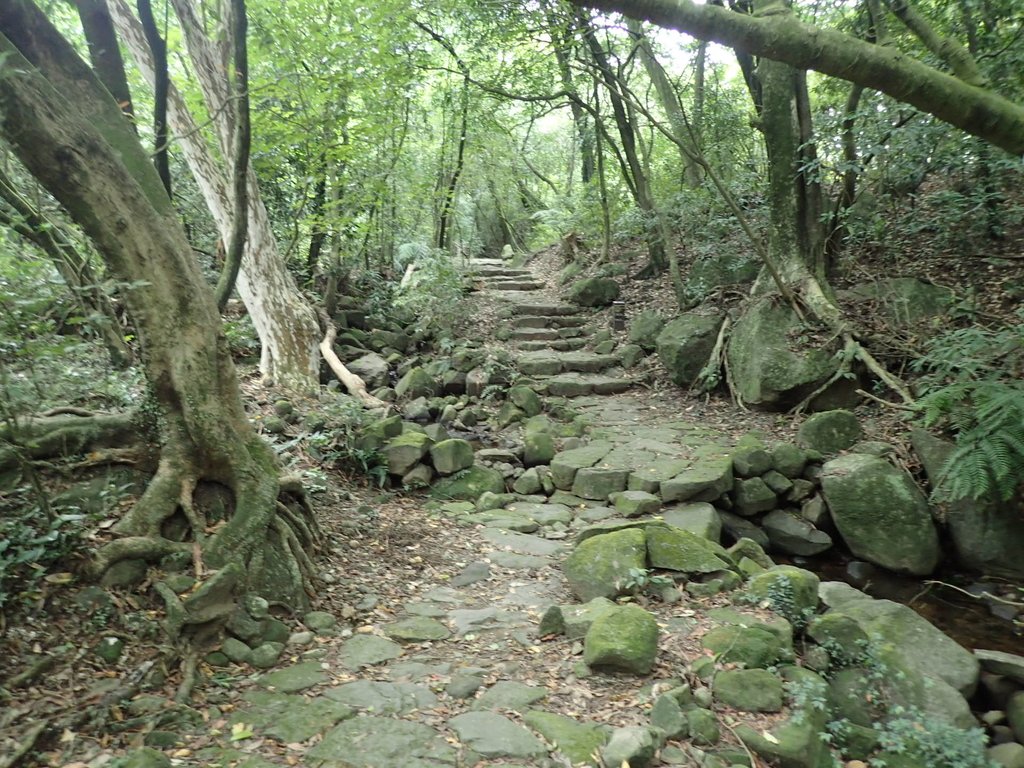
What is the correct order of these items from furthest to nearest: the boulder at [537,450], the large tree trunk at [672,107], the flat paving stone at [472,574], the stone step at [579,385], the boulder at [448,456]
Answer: the large tree trunk at [672,107] → the stone step at [579,385] → the boulder at [537,450] → the boulder at [448,456] → the flat paving stone at [472,574]

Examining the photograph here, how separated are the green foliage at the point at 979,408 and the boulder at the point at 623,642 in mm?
3392

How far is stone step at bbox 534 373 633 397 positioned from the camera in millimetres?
9047

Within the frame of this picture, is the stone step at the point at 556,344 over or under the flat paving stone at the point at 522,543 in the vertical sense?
over

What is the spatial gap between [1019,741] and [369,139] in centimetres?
1023

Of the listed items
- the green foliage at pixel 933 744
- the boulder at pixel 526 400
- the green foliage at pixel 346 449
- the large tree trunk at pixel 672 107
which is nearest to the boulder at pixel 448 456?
the green foliage at pixel 346 449

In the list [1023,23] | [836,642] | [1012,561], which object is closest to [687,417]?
[1012,561]

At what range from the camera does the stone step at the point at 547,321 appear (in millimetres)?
11297

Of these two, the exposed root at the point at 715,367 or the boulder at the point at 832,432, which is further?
the exposed root at the point at 715,367

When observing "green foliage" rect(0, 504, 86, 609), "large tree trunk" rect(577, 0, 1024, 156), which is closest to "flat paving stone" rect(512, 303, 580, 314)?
"large tree trunk" rect(577, 0, 1024, 156)

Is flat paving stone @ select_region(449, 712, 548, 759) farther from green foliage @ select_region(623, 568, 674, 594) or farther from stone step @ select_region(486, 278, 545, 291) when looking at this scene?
stone step @ select_region(486, 278, 545, 291)

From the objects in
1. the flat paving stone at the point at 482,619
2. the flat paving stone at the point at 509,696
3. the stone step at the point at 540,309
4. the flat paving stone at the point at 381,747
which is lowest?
the flat paving stone at the point at 482,619

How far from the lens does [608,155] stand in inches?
589

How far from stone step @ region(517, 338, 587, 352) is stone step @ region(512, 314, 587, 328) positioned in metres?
0.61

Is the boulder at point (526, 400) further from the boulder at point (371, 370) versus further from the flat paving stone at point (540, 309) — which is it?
the flat paving stone at point (540, 309)
